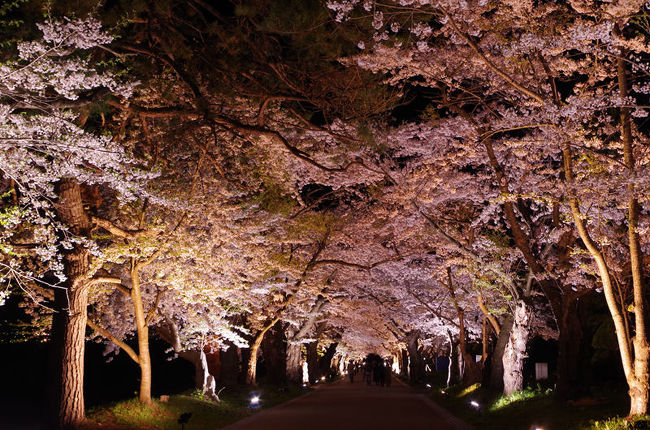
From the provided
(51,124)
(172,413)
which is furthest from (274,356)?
(51,124)

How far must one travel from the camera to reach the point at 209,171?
17781 millimetres

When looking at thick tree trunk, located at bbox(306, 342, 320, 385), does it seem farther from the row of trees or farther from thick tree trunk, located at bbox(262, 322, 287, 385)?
the row of trees

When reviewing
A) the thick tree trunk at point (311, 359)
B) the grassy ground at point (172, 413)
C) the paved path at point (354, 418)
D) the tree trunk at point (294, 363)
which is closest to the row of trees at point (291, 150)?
the grassy ground at point (172, 413)

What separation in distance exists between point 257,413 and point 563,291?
1064 cm

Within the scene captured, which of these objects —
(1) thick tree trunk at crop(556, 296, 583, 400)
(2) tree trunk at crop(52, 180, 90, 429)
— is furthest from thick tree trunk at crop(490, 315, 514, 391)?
(2) tree trunk at crop(52, 180, 90, 429)

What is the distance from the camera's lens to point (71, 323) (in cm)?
1255

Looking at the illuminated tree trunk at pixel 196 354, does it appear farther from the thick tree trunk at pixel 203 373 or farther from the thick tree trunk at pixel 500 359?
the thick tree trunk at pixel 500 359

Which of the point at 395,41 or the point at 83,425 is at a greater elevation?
the point at 395,41

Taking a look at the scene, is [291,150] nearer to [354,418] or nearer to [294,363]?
[354,418]

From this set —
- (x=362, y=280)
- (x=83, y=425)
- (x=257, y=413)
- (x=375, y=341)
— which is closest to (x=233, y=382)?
(x=257, y=413)

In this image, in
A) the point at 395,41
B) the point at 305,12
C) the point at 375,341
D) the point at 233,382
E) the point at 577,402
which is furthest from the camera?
the point at 375,341

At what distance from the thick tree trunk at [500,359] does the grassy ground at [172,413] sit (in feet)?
27.9

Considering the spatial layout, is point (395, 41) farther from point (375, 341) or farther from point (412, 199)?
point (375, 341)

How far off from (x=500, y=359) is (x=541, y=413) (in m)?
7.17
